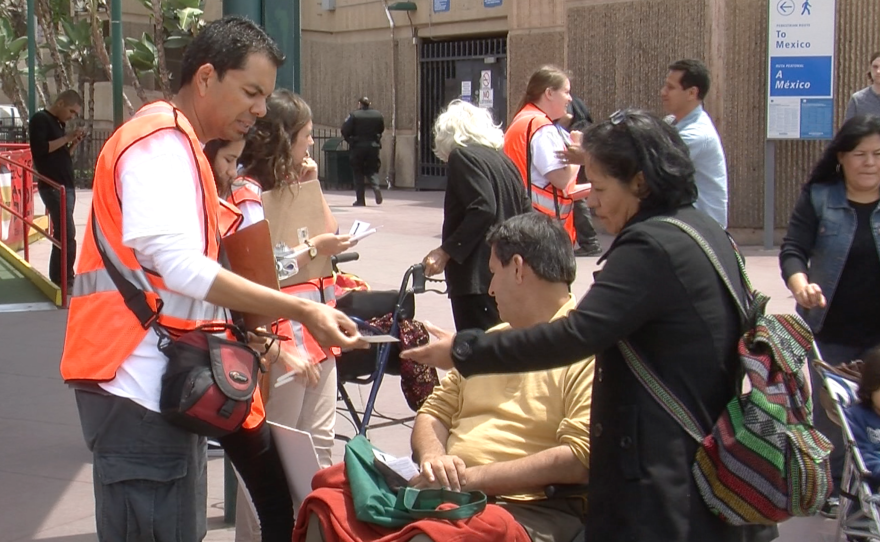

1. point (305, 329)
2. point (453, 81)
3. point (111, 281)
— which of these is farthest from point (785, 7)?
point (453, 81)

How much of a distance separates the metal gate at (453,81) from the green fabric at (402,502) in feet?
57.0

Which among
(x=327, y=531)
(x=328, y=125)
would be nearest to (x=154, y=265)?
(x=327, y=531)

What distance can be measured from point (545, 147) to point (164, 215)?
13.5 feet

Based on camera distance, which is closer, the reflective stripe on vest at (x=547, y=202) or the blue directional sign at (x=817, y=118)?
the reflective stripe on vest at (x=547, y=202)

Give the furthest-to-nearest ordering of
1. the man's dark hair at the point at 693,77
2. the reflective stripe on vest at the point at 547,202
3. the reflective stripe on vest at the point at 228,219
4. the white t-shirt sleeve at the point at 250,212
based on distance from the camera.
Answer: the reflective stripe on vest at the point at 547,202 < the man's dark hair at the point at 693,77 < the white t-shirt sleeve at the point at 250,212 < the reflective stripe on vest at the point at 228,219

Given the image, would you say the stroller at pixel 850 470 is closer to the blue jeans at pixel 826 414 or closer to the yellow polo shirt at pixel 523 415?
the blue jeans at pixel 826 414

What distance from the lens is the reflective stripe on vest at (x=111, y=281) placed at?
9.11 feet

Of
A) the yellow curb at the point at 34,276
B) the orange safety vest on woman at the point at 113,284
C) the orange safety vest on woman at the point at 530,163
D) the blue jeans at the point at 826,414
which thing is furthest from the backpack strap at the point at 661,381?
the yellow curb at the point at 34,276

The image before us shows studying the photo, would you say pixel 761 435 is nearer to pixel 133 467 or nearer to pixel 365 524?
pixel 365 524

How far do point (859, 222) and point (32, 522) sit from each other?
12.2 ft

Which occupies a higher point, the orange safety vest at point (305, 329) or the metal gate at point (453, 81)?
the metal gate at point (453, 81)

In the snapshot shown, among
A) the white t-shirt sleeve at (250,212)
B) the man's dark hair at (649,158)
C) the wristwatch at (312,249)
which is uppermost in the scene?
the man's dark hair at (649,158)

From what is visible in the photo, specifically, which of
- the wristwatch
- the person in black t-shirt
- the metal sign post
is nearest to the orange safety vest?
the wristwatch

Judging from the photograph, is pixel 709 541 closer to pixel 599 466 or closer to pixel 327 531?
pixel 599 466
